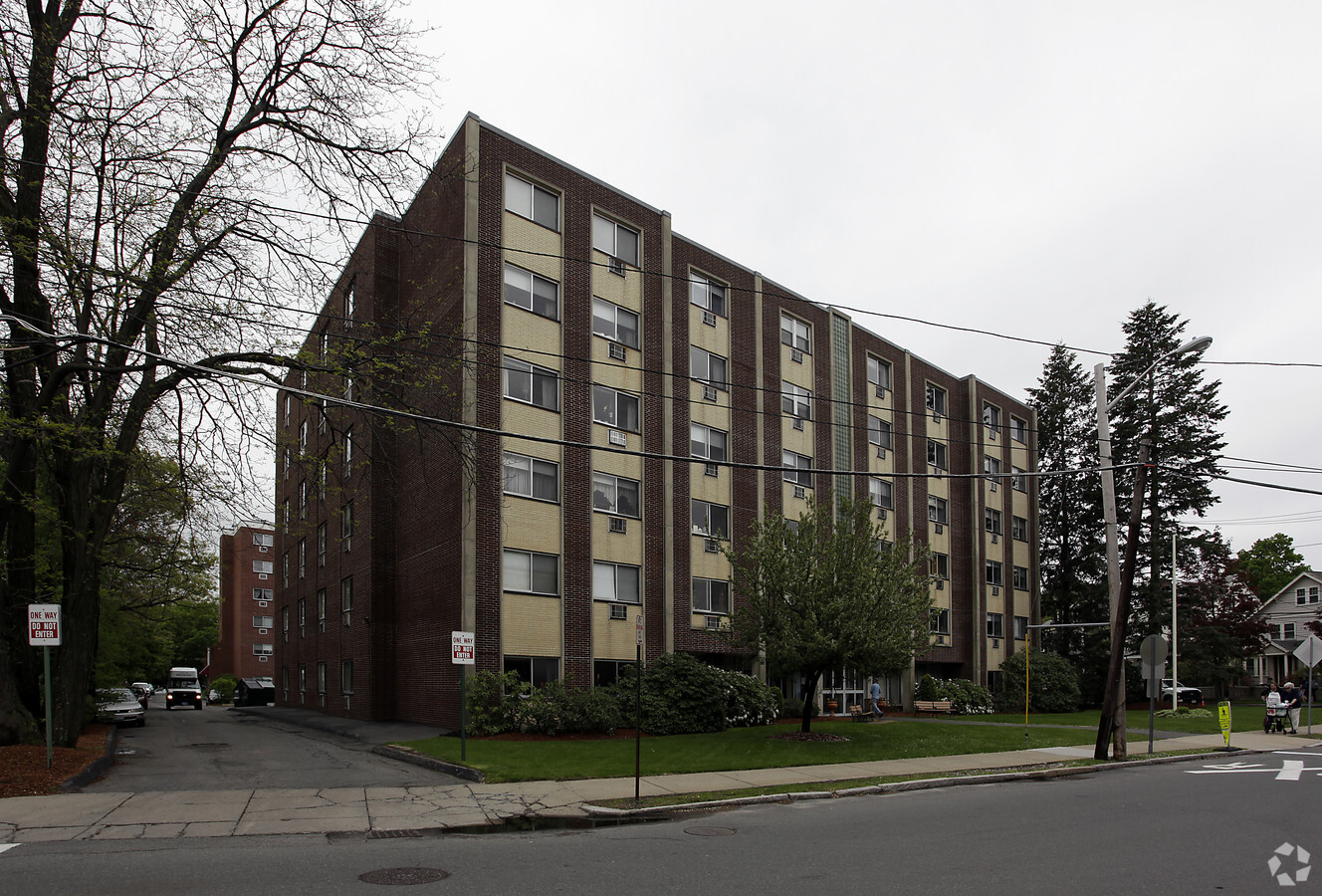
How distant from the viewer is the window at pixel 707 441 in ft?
100

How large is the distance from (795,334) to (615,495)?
A: 38.3 feet

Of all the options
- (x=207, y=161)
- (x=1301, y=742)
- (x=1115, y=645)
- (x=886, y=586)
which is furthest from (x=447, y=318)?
(x=1301, y=742)

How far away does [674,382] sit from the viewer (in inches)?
1192

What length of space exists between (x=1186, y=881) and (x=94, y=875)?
9665mm

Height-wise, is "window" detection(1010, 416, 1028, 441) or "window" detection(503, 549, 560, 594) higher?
"window" detection(1010, 416, 1028, 441)

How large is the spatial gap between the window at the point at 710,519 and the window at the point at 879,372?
11.5 metres

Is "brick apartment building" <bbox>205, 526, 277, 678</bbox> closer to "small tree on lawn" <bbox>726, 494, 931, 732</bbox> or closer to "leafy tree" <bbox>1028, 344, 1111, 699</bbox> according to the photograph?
"leafy tree" <bbox>1028, 344, 1111, 699</bbox>

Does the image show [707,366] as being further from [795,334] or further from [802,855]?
[802,855]

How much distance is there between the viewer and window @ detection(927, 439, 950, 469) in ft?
140

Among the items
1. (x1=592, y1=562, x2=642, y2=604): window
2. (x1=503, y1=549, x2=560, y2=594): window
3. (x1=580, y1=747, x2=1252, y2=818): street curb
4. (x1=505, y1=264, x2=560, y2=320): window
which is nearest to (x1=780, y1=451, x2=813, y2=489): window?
(x1=592, y1=562, x2=642, y2=604): window

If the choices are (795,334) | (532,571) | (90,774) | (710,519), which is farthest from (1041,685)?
(90,774)

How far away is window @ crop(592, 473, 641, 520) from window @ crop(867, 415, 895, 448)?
1398cm

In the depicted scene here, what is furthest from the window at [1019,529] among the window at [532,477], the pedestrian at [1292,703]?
the window at [532,477]

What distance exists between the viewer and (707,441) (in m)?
31.2
